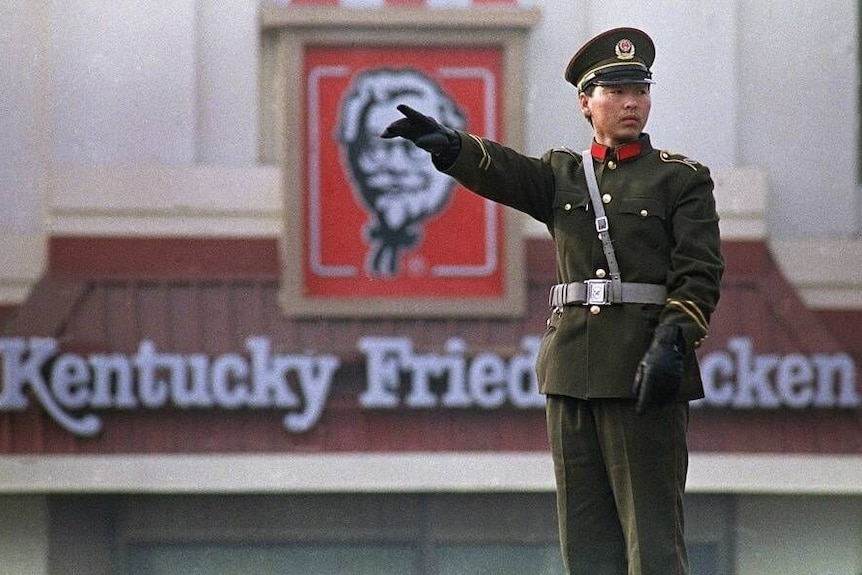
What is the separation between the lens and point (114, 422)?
5910mm

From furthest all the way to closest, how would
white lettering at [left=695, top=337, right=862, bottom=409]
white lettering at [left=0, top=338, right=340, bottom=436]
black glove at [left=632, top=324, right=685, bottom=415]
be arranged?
1. white lettering at [left=695, top=337, right=862, bottom=409]
2. white lettering at [left=0, top=338, right=340, bottom=436]
3. black glove at [left=632, top=324, right=685, bottom=415]

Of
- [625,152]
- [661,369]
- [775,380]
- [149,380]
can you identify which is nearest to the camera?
[661,369]

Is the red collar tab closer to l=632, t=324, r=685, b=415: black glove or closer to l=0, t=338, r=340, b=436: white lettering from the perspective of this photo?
l=632, t=324, r=685, b=415: black glove

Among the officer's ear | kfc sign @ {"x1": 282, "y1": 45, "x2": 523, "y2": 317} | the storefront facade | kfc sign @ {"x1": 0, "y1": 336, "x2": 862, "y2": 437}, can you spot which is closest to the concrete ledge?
the storefront facade

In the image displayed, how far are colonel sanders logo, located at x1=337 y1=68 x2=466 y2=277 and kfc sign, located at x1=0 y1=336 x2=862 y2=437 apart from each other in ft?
1.19

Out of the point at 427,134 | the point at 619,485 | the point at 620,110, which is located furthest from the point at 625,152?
the point at 619,485

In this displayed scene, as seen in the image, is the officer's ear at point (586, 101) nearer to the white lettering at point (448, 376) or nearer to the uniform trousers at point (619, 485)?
the uniform trousers at point (619, 485)

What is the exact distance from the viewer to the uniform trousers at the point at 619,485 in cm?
316

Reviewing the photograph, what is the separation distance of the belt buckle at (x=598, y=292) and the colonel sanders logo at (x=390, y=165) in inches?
110

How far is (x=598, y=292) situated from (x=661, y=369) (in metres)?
0.27

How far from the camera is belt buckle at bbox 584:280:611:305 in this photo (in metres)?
3.22

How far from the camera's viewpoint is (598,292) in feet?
10.6

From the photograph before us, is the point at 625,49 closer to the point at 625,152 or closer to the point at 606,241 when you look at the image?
the point at 625,152

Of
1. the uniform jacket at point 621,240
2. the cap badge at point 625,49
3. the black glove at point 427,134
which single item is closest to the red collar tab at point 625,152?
the uniform jacket at point 621,240
